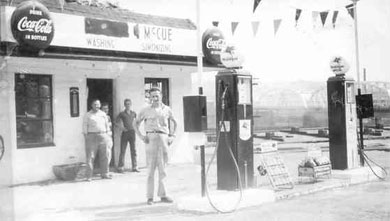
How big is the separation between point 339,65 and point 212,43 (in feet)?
13.1

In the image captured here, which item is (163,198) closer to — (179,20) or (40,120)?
(40,120)

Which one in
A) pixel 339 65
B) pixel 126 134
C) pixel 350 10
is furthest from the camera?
pixel 126 134

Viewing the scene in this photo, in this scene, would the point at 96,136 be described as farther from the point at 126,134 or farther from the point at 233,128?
the point at 233,128

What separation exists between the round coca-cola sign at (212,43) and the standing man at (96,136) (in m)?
3.60

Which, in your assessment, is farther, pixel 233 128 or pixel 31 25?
pixel 31 25

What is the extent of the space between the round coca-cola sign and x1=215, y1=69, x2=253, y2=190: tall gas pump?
541 cm

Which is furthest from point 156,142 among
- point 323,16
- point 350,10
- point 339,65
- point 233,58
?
point 323,16

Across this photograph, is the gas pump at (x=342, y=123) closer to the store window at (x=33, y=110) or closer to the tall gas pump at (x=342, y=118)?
the tall gas pump at (x=342, y=118)

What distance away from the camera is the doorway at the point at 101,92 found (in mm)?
12562

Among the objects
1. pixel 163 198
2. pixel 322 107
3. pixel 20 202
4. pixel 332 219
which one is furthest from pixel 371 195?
pixel 322 107

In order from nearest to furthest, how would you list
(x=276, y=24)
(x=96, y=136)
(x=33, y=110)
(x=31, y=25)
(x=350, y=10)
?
(x=31, y=25)
(x=33, y=110)
(x=96, y=136)
(x=350, y=10)
(x=276, y=24)

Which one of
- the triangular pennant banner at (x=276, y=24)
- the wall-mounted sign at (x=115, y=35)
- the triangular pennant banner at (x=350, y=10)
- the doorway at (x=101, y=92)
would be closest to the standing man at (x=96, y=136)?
the doorway at (x=101, y=92)

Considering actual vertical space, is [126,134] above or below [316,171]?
above

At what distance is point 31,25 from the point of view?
9.87m
